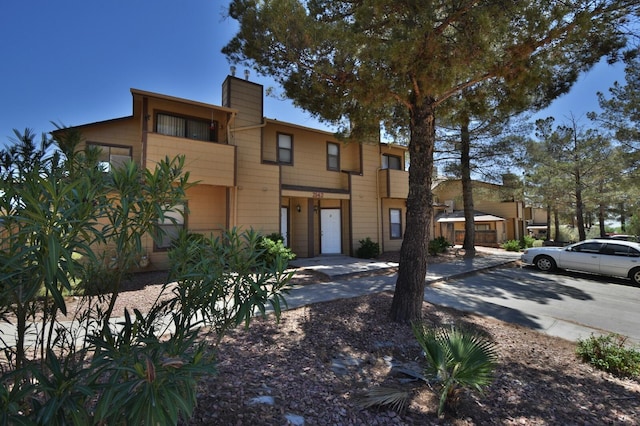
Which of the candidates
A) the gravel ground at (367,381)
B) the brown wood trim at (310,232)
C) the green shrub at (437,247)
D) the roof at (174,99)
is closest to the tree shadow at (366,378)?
the gravel ground at (367,381)

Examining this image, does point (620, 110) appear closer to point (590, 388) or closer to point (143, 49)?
point (590, 388)

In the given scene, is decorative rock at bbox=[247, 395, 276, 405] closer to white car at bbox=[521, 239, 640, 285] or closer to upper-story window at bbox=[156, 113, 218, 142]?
upper-story window at bbox=[156, 113, 218, 142]

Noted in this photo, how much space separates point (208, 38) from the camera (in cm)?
855

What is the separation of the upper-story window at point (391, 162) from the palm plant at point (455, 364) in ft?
46.3

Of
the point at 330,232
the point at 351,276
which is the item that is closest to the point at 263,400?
the point at 351,276

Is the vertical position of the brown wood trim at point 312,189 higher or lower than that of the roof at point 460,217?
higher

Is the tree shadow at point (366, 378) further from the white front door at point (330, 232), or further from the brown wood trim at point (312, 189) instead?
the white front door at point (330, 232)

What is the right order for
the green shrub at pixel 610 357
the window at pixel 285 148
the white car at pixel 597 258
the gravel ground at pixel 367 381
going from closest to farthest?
1. the gravel ground at pixel 367 381
2. the green shrub at pixel 610 357
3. the white car at pixel 597 258
4. the window at pixel 285 148

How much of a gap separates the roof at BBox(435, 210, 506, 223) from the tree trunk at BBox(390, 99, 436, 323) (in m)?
21.4

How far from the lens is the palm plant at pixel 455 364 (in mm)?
2971

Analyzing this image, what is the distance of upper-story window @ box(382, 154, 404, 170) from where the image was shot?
16938 millimetres

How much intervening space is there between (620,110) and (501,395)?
1762cm

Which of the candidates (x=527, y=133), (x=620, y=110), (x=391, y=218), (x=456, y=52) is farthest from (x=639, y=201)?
(x=456, y=52)

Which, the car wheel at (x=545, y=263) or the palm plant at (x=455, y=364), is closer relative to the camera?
the palm plant at (x=455, y=364)
